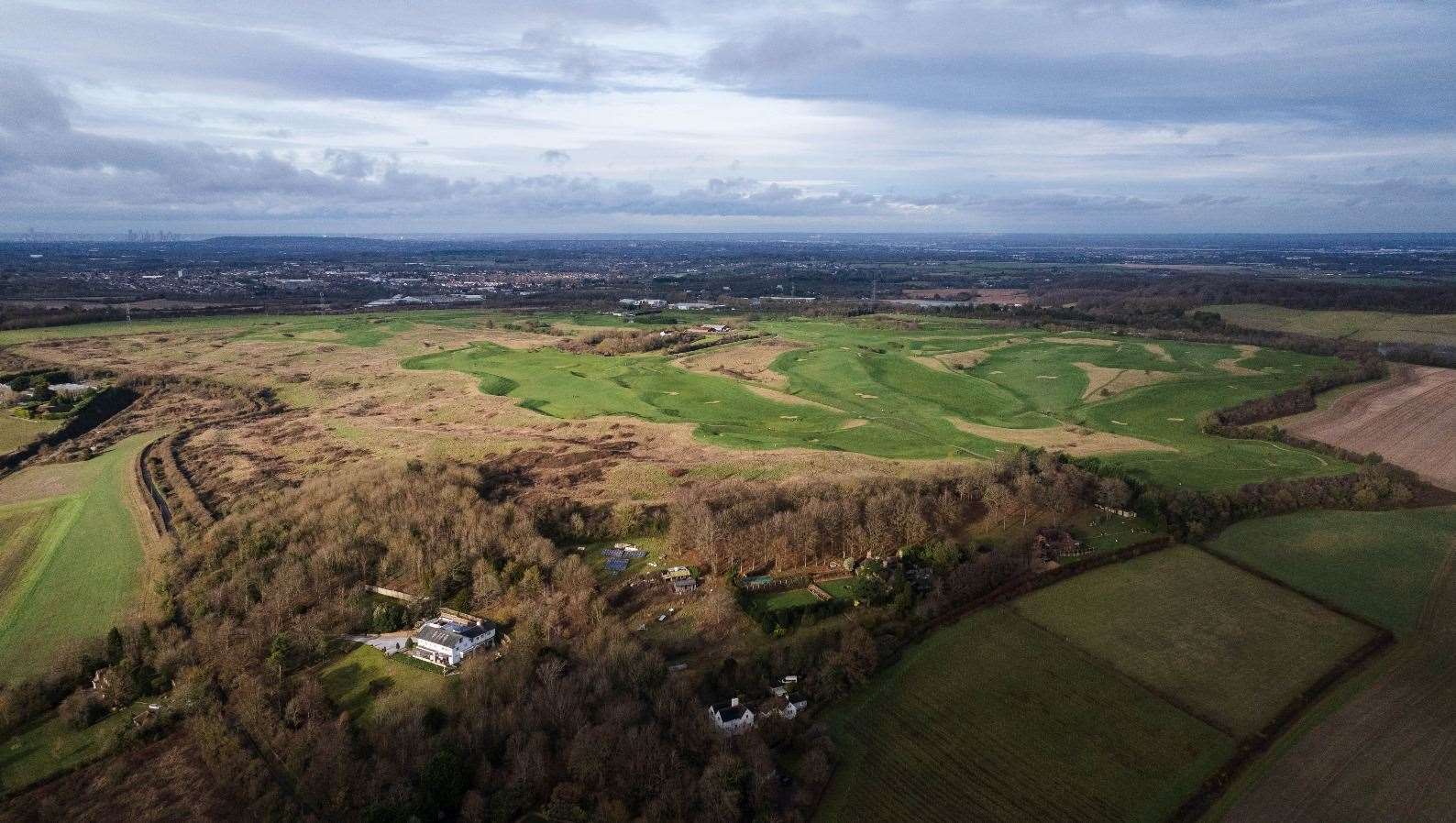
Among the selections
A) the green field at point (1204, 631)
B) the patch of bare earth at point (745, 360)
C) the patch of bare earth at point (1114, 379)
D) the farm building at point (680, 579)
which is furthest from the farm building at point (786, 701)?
the patch of bare earth at point (1114, 379)

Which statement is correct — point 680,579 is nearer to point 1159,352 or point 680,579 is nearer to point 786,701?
point 786,701

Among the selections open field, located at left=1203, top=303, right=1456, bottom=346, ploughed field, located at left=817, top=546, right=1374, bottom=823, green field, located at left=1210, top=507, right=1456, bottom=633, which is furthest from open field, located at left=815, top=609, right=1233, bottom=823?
open field, located at left=1203, top=303, right=1456, bottom=346

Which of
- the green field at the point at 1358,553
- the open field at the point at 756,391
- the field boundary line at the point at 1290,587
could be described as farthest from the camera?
the open field at the point at 756,391

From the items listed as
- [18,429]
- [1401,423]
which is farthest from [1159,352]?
[18,429]

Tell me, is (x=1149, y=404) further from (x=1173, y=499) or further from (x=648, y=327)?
(x=648, y=327)

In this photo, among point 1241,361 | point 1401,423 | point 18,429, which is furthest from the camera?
point 1241,361

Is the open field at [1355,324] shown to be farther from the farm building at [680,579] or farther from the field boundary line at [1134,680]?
the farm building at [680,579]
